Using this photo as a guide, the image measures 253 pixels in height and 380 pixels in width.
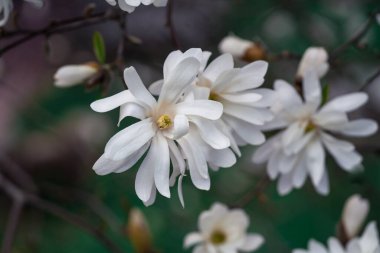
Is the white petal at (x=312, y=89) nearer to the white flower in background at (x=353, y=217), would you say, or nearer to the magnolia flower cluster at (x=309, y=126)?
the magnolia flower cluster at (x=309, y=126)

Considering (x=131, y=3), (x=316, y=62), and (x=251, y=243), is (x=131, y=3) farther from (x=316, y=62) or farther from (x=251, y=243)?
(x=251, y=243)

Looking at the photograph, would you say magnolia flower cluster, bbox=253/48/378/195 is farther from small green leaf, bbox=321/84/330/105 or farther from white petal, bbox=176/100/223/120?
white petal, bbox=176/100/223/120

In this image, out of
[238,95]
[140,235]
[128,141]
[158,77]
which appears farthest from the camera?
[158,77]

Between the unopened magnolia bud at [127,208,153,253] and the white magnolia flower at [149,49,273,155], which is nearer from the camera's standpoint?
the white magnolia flower at [149,49,273,155]

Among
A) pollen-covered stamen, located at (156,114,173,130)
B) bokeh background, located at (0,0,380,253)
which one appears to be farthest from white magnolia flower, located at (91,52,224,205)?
bokeh background, located at (0,0,380,253)

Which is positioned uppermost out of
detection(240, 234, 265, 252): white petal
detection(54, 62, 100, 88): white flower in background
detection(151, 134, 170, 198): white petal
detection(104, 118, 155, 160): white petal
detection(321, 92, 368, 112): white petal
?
detection(104, 118, 155, 160): white petal

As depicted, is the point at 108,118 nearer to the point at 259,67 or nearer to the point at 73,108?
the point at 73,108

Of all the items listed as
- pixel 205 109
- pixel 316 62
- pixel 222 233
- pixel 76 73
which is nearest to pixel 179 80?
pixel 205 109

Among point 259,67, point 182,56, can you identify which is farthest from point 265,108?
point 182,56
